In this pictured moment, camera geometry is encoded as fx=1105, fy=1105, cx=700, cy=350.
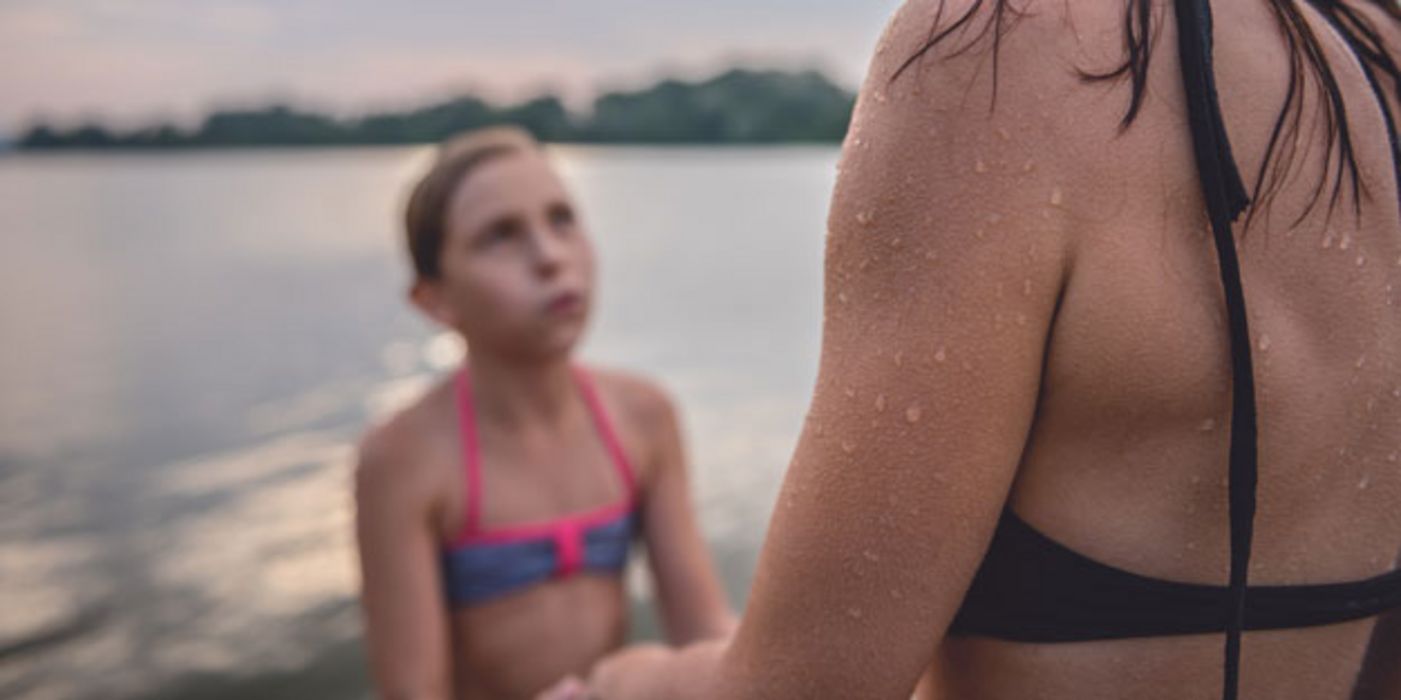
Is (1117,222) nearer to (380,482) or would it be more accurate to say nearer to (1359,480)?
(1359,480)

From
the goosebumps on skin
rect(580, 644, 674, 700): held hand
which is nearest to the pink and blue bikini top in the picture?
rect(580, 644, 674, 700): held hand

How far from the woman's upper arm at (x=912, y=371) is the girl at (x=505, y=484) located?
2236 millimetres

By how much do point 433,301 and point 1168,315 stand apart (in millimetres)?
2767

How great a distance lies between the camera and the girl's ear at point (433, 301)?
3422mm

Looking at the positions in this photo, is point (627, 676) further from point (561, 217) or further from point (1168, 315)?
point (561, 217)

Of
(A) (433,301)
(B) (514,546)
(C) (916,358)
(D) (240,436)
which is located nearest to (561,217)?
(A) (433,301)

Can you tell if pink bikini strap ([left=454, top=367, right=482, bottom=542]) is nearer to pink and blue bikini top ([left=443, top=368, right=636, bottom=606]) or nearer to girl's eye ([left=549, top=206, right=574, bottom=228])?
pink and blue bikini top ([left=443, top=368, right=636, bottom=606])

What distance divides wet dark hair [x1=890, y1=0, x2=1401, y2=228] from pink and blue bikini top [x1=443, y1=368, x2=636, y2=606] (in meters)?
2.51

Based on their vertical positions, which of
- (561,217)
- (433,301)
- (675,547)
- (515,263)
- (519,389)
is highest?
(561,217)

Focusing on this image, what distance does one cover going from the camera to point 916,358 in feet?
3.35

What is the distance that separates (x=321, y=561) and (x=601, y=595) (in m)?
4.68

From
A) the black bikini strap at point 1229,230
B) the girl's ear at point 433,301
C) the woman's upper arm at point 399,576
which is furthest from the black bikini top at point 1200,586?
the girl's ear at point 433,301

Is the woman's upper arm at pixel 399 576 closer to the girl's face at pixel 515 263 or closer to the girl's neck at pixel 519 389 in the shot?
the girl's neck at pixel 519 389

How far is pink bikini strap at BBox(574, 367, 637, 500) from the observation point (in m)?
3.56
